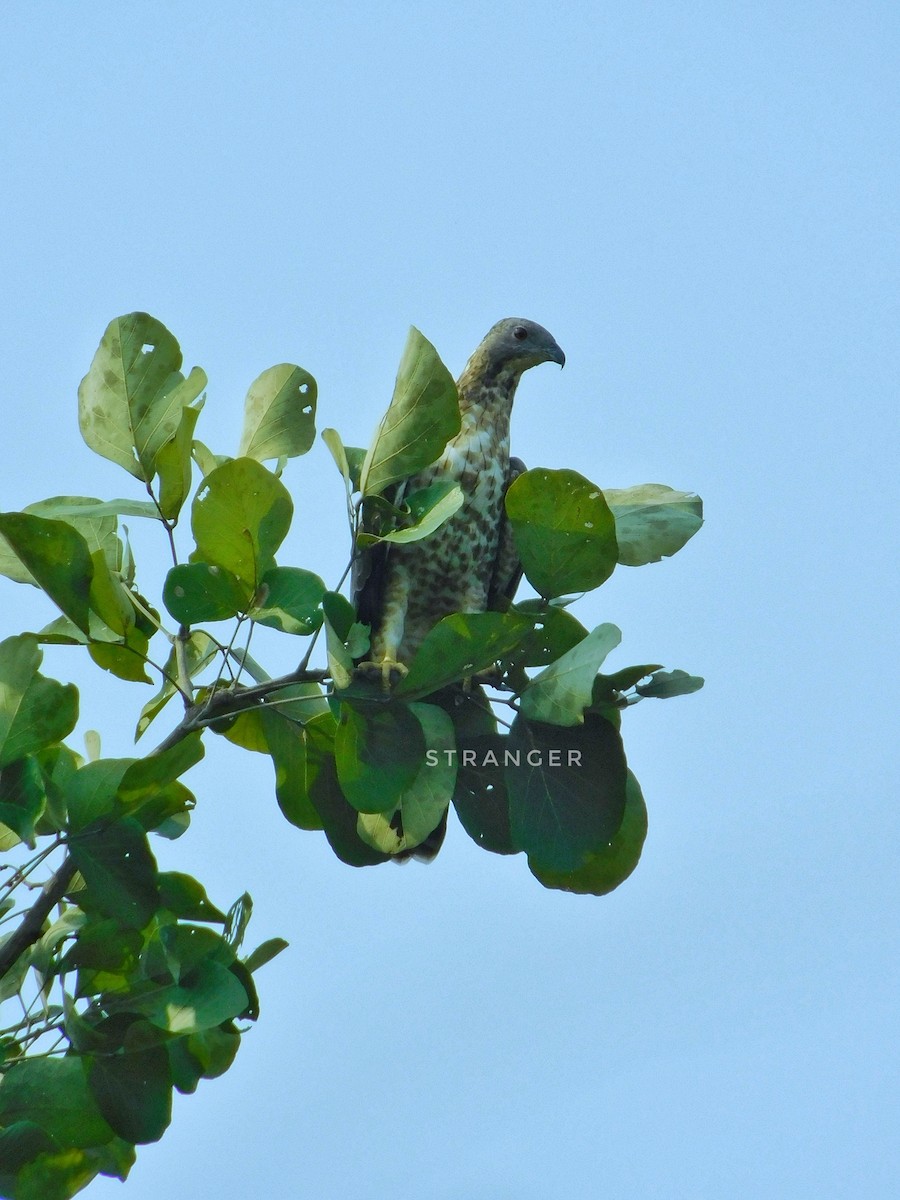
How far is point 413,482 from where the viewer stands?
434 centimetres

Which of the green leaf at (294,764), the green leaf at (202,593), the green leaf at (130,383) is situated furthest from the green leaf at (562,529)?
the green leaf at (130,383)

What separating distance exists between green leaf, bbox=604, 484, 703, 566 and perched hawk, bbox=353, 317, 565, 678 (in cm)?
113

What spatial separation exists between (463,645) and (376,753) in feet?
0.99

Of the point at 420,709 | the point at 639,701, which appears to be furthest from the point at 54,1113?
the point at 639,701

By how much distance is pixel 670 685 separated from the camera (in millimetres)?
2770

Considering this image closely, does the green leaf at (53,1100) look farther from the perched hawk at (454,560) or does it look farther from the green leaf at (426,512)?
the perched hawk at (454,560)

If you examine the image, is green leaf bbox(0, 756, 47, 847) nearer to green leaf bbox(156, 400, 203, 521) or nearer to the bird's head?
green leaf bbox(156, 400, 203, 521)

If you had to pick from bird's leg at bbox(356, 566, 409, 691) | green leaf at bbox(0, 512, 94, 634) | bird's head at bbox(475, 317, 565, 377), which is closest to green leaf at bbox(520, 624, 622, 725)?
green leaf at bbox(0, 512, 94, 634)

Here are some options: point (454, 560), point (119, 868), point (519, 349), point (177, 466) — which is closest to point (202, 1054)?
point (119, 868)

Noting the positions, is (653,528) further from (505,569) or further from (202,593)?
(505,569)

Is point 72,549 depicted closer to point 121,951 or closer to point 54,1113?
point 121,951

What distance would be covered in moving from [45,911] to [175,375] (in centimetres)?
115

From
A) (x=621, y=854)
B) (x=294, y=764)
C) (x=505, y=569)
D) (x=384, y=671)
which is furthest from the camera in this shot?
(x=505, y=569)

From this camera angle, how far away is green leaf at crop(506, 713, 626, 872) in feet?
9.36
